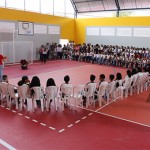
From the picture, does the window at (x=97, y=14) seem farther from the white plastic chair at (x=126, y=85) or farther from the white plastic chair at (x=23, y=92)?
the white plastic chair at (x=23, y=92)

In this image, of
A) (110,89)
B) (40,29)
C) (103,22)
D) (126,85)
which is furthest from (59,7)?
(110,89)

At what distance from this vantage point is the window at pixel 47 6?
72.5 ft

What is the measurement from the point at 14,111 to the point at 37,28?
13.8m

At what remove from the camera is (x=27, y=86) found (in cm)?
742

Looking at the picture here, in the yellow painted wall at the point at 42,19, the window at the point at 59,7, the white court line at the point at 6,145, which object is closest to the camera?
the white court line at the point at 6,145

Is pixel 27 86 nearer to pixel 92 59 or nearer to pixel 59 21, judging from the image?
pixel 92 59

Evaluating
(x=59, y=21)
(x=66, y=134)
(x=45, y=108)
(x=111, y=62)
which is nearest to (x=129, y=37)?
(x=111, y=62)

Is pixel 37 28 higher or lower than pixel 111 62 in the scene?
higher

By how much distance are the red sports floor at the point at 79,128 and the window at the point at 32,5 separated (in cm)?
1521

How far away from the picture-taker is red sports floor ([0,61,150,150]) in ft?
17.3

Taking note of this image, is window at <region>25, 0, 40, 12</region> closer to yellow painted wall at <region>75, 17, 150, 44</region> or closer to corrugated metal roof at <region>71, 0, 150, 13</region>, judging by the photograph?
yellow painted wall at <region>75, 17, 150, 44</region>

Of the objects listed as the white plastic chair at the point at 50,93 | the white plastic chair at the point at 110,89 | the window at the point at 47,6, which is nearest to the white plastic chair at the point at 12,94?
the white plastic chair at the point at 50,93

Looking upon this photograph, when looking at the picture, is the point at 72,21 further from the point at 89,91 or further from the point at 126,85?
the point at 89,91

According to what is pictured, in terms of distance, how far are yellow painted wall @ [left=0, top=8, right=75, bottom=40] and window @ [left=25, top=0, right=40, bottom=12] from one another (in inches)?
58.0
